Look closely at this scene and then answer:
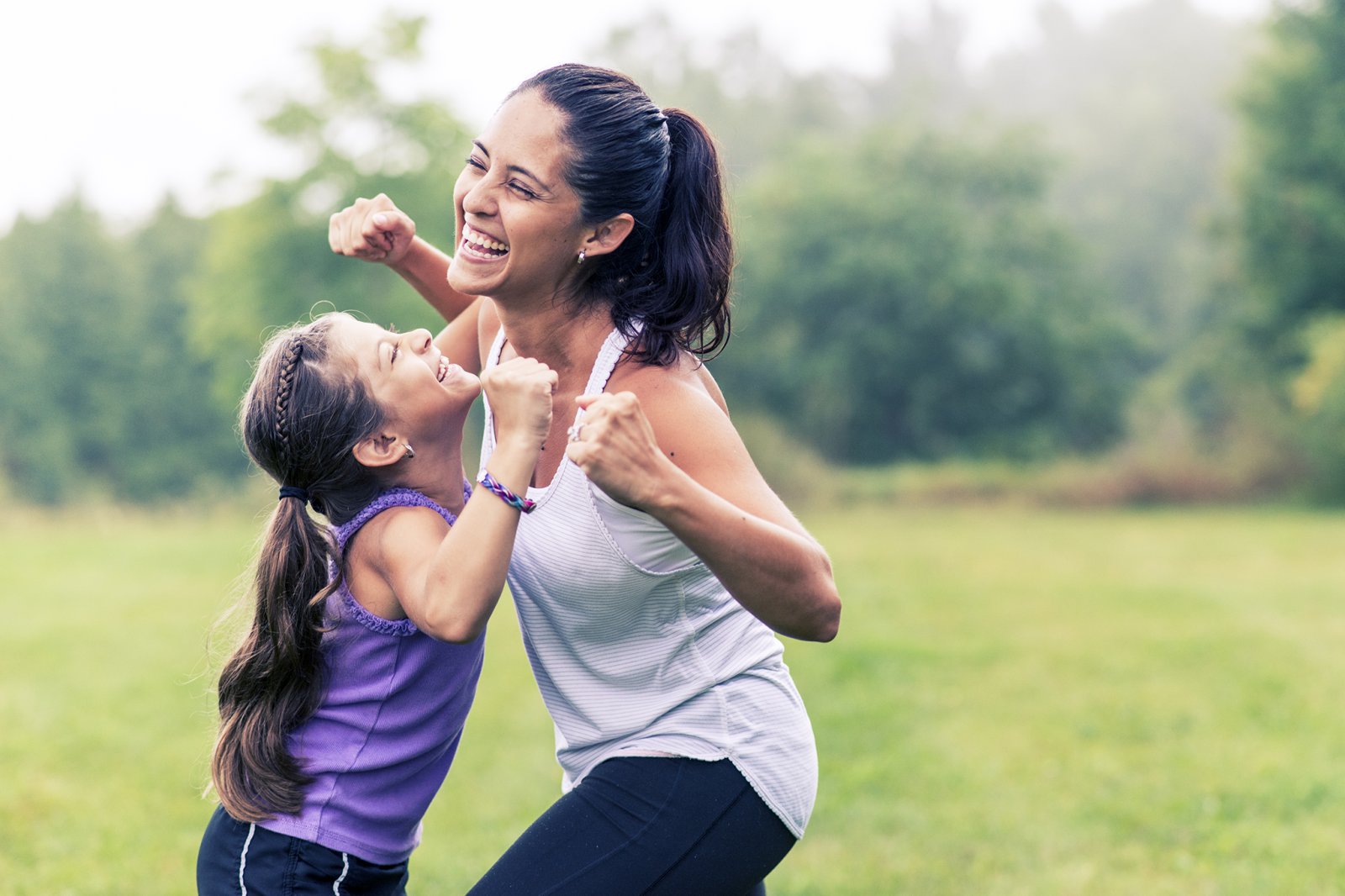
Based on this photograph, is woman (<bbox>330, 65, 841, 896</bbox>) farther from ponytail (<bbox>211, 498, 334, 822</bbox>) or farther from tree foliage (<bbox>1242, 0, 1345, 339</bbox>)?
tree foliage (<bbox>1242, 0, 1345, 339</bbox>)

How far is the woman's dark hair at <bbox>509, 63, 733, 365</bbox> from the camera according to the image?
2752mm

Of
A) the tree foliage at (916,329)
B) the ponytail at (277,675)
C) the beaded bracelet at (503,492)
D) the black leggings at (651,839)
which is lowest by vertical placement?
the tree foliage at (916,329)

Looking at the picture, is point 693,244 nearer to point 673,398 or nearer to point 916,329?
point 673,398

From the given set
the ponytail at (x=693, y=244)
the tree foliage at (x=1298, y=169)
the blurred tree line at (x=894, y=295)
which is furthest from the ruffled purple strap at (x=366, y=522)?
the tree foliage at (x=1298, y=169)

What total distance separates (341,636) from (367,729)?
7.3 inches

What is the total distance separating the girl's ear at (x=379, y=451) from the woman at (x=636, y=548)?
0.57 feet

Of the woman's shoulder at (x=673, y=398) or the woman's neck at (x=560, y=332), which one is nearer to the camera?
the woman's shoulder at (x=673, y=398)

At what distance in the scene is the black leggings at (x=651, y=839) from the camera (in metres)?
2.56

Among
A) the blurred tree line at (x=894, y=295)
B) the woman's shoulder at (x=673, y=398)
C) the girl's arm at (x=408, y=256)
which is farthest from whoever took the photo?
the blurred tree line at (x=894, y=295)

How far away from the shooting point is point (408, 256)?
344 centimetres

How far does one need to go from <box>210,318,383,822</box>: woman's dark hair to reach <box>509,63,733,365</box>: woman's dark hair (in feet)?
1.88

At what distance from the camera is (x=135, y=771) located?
25.7 ft

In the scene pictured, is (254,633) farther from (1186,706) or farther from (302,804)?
(1186,706)

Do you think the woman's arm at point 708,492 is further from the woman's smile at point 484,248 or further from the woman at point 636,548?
the woman's smile at point 484,248
